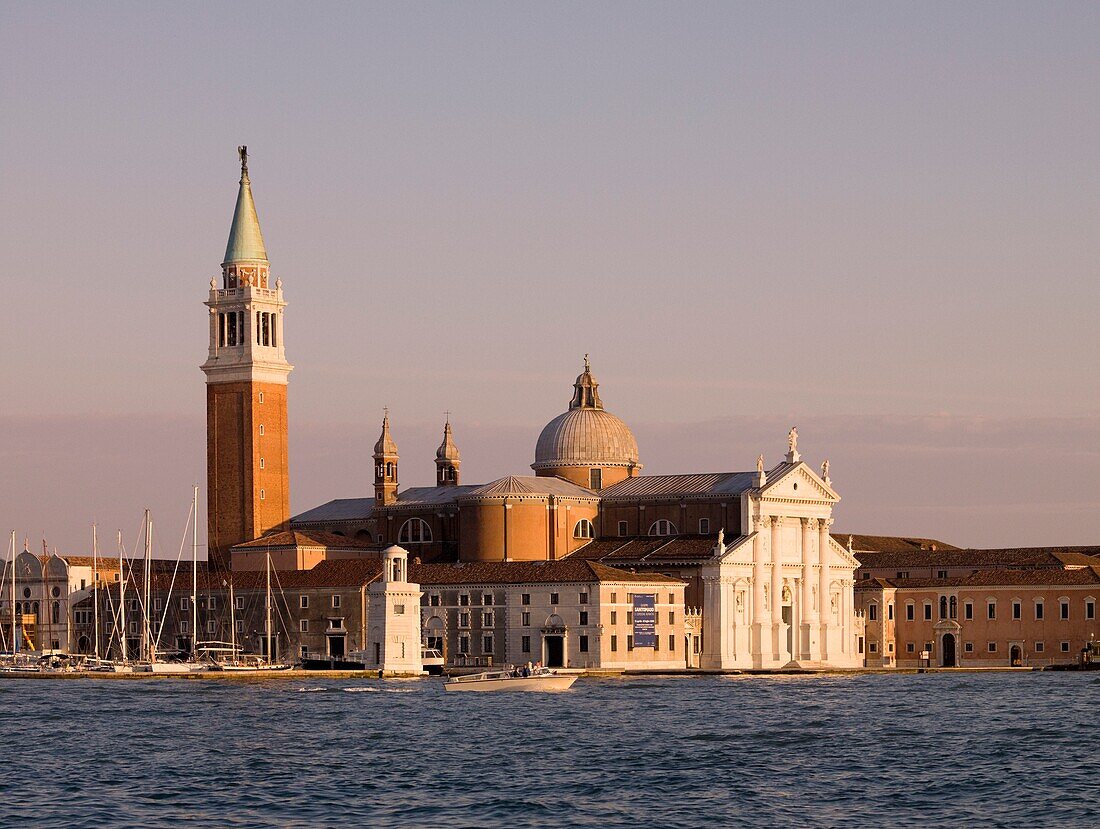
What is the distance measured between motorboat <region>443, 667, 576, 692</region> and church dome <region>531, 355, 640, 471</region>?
99.8ft

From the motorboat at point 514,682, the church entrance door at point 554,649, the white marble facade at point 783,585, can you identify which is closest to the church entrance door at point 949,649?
the white marble facade at point 783,585

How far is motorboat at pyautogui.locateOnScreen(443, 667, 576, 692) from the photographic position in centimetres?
8288

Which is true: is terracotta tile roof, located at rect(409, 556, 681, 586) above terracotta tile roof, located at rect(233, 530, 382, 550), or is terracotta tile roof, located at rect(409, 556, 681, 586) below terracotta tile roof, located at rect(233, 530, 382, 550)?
below

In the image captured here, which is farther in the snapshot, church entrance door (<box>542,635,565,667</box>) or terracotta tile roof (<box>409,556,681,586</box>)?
church entrance door (<box>542,635,565,667</box>)

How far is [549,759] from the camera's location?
53250mm

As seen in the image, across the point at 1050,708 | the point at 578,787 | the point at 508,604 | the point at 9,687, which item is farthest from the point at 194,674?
the point at 578,787

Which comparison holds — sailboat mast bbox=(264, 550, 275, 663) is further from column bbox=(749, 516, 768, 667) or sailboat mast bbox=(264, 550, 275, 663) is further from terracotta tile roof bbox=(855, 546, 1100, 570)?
terracotta tile roof bbox=(855, 546, 1100, 570)

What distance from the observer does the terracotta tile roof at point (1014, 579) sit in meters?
107

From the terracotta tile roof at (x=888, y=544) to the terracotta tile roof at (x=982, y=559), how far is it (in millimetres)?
1455

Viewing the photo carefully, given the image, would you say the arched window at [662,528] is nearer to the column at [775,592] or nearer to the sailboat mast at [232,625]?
the column at [775,592]

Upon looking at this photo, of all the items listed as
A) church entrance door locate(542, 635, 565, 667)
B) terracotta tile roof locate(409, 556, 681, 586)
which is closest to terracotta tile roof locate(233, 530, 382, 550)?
terracotta tile roof locate(409, 556, 681, 586)

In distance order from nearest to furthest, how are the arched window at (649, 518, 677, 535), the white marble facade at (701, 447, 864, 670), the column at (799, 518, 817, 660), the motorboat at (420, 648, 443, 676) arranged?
the motorboat at (420, 648, 443, 676) < the white marble facade at (701, 447, 864, 670) < the column at (799, 518, 817, 660) < the arched window at (649, 518, 677, 535)

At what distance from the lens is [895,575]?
380 ft

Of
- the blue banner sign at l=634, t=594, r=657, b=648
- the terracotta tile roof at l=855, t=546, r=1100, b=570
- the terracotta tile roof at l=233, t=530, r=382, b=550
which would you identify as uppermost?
the terracotta tile roof at l=233, t=530, r=382, b=550
